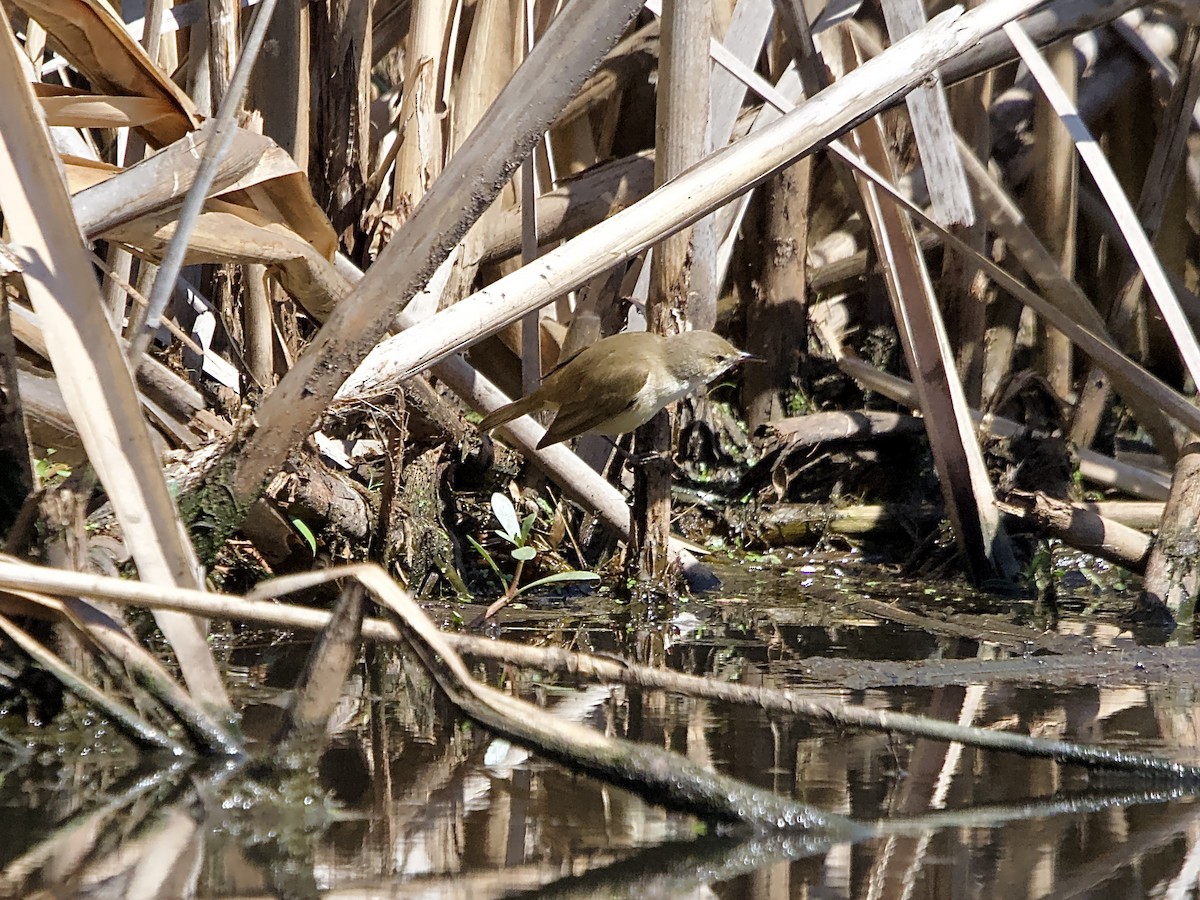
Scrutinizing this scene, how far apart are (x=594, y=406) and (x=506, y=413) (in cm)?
25

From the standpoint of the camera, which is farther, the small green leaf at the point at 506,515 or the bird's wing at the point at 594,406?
the small green leaf at the point at 506,515

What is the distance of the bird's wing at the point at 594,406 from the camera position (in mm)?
3691

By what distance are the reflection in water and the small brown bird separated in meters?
1.06

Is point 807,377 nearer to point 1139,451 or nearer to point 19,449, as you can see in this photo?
point 1139,451

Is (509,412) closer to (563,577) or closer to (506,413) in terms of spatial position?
(506,413)

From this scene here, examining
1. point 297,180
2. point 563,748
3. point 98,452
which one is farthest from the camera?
point 297,180

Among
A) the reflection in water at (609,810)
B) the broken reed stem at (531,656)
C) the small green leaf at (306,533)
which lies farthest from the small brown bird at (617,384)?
the broken reed stem at (531,656)

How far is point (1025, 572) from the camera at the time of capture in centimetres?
409

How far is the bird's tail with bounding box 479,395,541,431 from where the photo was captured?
3.73 metres

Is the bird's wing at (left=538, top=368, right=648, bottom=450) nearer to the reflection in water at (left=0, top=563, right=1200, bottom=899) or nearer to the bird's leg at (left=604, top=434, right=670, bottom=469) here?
the bird's leg at (left=604, top=434, right=670, bottom=469)

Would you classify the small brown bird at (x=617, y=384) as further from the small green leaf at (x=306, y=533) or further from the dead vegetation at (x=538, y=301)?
the small green leaf at (x=306, y=533)

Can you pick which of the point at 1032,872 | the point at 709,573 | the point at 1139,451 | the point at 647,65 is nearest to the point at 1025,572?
the point at 709,573

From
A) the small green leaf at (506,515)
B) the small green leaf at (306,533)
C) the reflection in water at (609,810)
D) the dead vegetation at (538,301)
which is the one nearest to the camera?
the reflection in water at (609,810)

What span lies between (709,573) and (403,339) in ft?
5.09
